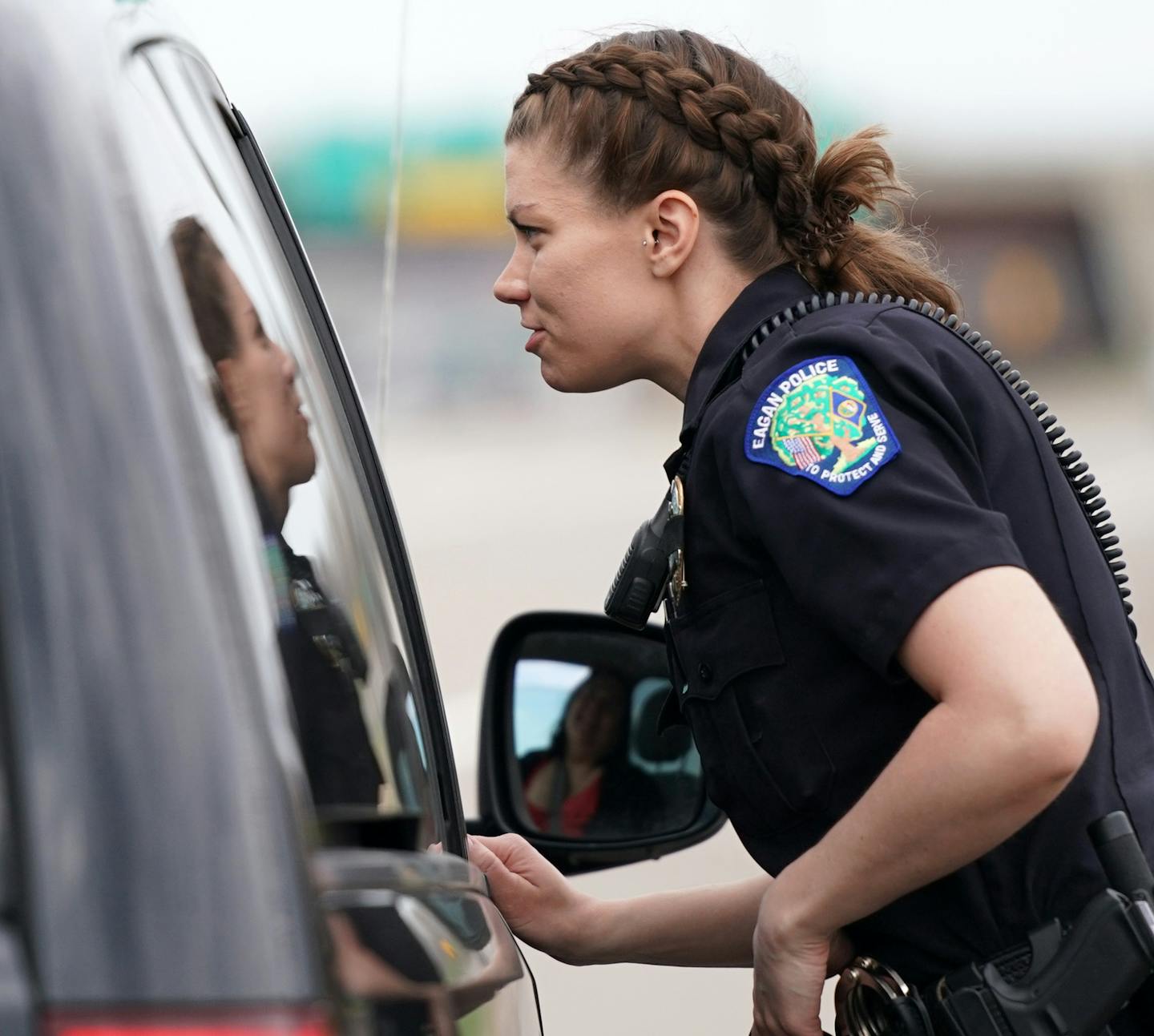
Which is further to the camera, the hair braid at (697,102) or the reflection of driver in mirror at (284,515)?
the hair braid at (697,102)

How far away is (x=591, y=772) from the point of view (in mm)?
1900

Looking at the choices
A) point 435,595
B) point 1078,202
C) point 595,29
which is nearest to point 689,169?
point 595,29

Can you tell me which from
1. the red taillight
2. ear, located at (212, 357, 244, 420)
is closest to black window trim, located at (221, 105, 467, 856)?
ear, located at (212, 357, 244, 420)

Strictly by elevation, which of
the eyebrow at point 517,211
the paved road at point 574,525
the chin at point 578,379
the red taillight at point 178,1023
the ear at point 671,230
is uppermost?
the eyebrow at point 517,211

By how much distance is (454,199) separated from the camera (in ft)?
73.2

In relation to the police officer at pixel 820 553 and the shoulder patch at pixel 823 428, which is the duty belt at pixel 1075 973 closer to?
the police officer at pixel 820 553

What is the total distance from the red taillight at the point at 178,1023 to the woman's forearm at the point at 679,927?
1.13 metres

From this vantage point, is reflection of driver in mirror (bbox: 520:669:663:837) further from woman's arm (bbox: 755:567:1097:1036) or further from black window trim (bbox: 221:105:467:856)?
woman's arm (bbox: 755:567:1097:1036)

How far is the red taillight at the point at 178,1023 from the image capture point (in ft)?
2.39

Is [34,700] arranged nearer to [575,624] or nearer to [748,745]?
[748,745]

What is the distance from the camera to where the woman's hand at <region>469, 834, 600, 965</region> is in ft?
5.93

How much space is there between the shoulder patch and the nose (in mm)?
416

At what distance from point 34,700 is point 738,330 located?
40.4 inches

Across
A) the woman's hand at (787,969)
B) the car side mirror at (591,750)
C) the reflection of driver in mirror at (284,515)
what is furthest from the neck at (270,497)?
the car side mirror at (591,750)
